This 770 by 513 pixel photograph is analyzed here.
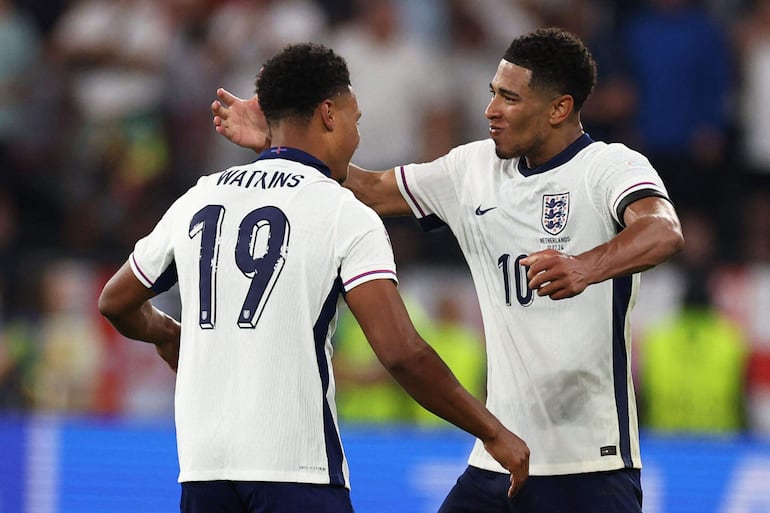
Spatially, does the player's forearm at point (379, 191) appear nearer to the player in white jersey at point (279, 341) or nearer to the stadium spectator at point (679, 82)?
the player in white jersey at point (279, 341)

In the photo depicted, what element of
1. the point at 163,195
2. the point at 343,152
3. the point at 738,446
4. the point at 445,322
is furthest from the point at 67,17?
the point at 343,152

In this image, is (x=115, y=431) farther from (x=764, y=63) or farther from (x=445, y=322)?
(x=764, y=63)

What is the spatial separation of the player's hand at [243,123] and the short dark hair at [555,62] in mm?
847

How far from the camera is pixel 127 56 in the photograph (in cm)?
1036

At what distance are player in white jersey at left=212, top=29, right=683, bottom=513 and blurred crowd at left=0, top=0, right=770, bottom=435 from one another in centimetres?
387

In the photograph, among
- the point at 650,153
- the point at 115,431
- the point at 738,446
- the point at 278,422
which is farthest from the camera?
the point at 650,153

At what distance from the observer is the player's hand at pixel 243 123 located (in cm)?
457

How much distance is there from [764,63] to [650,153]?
1.01 meters

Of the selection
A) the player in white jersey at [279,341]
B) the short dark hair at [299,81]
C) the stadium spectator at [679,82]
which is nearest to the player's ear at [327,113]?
the short dark hair at [299,81]

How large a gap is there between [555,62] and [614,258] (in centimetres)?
92

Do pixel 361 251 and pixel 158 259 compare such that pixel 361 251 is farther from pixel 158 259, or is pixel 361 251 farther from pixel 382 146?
pixel 382 146

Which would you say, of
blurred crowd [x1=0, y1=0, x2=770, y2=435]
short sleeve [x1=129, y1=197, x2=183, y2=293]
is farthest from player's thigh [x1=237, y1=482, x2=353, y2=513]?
blurred crowd [x1=0, y1=0, x2=770, y2=435]

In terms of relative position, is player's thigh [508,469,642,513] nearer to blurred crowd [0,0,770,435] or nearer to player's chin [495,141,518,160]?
player's chin [495,141,518,160]

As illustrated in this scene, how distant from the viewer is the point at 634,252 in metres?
3.82
